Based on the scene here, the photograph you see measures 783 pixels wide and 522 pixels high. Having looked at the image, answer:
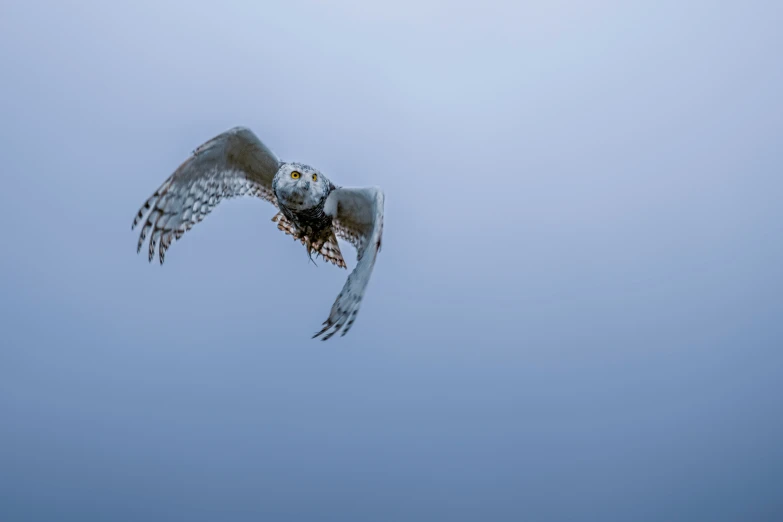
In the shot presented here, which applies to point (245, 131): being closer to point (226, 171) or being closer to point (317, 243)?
point (226, 171)

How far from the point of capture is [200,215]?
4.79 metres

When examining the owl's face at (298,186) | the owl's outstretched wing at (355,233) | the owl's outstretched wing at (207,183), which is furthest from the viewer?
the owl's outstretched wing at (207,183)

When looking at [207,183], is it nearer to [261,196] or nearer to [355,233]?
[261,196]

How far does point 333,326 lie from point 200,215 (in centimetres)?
226

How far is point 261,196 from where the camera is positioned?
5219 millimetres

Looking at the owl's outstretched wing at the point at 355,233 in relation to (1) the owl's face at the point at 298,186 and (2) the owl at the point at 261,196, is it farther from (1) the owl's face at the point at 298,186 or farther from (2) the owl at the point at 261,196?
(1) the owl's face at the point at 298,186

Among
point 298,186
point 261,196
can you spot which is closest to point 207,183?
point 261,196

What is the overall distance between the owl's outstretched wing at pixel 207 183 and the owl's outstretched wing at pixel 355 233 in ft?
2.50

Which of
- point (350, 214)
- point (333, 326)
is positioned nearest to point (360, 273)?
point (333, 326)

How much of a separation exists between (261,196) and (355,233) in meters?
1.13

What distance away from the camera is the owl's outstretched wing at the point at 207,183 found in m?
4.34

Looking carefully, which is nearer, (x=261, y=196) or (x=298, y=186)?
(x=298, y=186)

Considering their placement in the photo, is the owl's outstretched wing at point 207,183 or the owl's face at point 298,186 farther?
the owl's outstretched wing at point 207,183

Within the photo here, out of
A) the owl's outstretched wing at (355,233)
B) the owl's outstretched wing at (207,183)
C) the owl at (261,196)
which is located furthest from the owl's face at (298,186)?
the owl's outstretched wing at (207,183)
